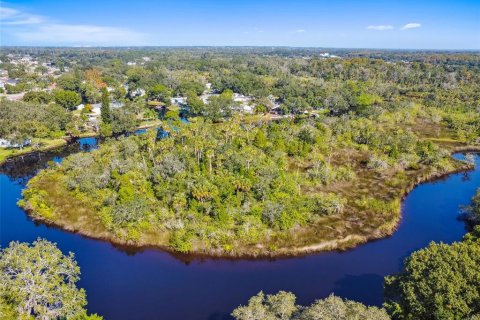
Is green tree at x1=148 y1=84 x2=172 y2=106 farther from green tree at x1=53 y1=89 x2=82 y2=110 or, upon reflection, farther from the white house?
green tree at x1=53 y1=89 x2=82 y2=110

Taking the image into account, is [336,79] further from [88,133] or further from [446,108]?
[88,133]

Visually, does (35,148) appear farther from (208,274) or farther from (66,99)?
(208,274)

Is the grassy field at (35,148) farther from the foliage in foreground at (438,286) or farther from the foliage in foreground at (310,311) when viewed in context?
the foliage in foreground at (438,286)

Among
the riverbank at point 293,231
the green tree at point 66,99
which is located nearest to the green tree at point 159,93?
the green tree at point 66,99

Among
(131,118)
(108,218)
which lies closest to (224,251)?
(108,218)

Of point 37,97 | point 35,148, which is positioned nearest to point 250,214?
point 35,148

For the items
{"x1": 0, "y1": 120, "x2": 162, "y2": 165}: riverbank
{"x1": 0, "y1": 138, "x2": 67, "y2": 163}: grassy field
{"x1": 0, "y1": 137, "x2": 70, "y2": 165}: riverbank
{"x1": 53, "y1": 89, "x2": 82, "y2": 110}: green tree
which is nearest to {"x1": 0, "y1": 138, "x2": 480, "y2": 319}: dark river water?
{"x1": 0, "y1": 137, "x2": 70, "y2": 165}: riverbank
